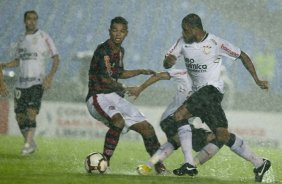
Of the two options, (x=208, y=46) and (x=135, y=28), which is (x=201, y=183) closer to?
(x=208, y=46)

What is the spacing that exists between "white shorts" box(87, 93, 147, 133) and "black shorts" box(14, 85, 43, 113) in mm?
3014

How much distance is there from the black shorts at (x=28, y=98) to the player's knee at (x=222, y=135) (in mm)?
3883

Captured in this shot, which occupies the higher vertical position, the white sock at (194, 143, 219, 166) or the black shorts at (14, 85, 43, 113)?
the black shorts at (14, 85, 43, 113)

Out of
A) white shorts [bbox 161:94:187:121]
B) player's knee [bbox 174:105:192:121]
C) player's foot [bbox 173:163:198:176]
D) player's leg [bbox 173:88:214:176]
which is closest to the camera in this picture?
player's foot [bbox 173:163:198:176]

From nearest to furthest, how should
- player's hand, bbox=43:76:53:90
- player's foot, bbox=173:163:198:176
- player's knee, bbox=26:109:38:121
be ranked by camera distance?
player's foot, bbox=173:163:198:176, player's hand, bbox=43:76:53:90, player's knee, bbox=26:109:38:121

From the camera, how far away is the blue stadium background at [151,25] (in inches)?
972

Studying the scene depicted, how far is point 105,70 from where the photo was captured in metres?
8.89

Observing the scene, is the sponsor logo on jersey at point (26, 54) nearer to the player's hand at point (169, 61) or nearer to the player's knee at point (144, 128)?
the player's knee at point (144, 128)

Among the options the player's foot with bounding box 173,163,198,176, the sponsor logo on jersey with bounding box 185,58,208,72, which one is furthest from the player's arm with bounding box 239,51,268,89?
the player's foot with bounding box 173,163,198,176

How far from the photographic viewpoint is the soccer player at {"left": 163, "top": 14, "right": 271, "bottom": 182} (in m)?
8.53

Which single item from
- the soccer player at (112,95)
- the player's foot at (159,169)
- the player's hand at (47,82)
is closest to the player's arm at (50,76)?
the player's hand at (47,82)

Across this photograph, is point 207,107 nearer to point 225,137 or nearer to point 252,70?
point 225,137

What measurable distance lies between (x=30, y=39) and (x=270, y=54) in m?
15.8

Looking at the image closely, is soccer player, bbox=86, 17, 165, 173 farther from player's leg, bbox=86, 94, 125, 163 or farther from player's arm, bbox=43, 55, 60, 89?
player's arm, bbox=43, 55, 60, 89
